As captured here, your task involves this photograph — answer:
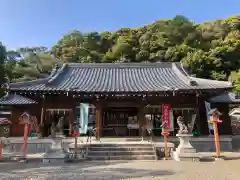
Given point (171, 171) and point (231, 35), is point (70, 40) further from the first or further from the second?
point (171, 171)

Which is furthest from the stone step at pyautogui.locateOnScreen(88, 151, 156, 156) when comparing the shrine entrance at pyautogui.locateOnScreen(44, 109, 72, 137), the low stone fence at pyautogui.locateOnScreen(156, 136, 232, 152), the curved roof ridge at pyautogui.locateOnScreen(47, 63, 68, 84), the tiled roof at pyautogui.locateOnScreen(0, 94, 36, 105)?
the tiled roof at pyautogui.locateOnScreen(0, 94, 36, 105)

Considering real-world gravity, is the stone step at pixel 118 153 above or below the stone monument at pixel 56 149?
below

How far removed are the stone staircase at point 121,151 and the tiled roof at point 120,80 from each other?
314cm

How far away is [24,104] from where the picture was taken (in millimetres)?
15469

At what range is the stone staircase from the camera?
9.52 m

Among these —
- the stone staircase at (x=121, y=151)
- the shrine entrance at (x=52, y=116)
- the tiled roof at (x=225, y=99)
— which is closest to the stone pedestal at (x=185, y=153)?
the stone staircase at (x=121, y=151)

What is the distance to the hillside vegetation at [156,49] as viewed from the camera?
120 ft

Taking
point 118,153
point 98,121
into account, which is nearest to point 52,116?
point 98,121

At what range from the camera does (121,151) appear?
32.9 feet

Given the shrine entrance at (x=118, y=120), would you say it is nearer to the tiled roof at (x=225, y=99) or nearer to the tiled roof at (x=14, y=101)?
the tiled roof at (x=14, y=101)

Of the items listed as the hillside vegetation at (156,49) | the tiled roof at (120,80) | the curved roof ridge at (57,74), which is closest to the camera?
the tiled roof at (120,80)

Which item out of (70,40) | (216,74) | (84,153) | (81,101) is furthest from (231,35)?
(84,153)

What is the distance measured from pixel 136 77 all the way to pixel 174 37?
36.3 meters

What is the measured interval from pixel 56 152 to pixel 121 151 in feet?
9.69
